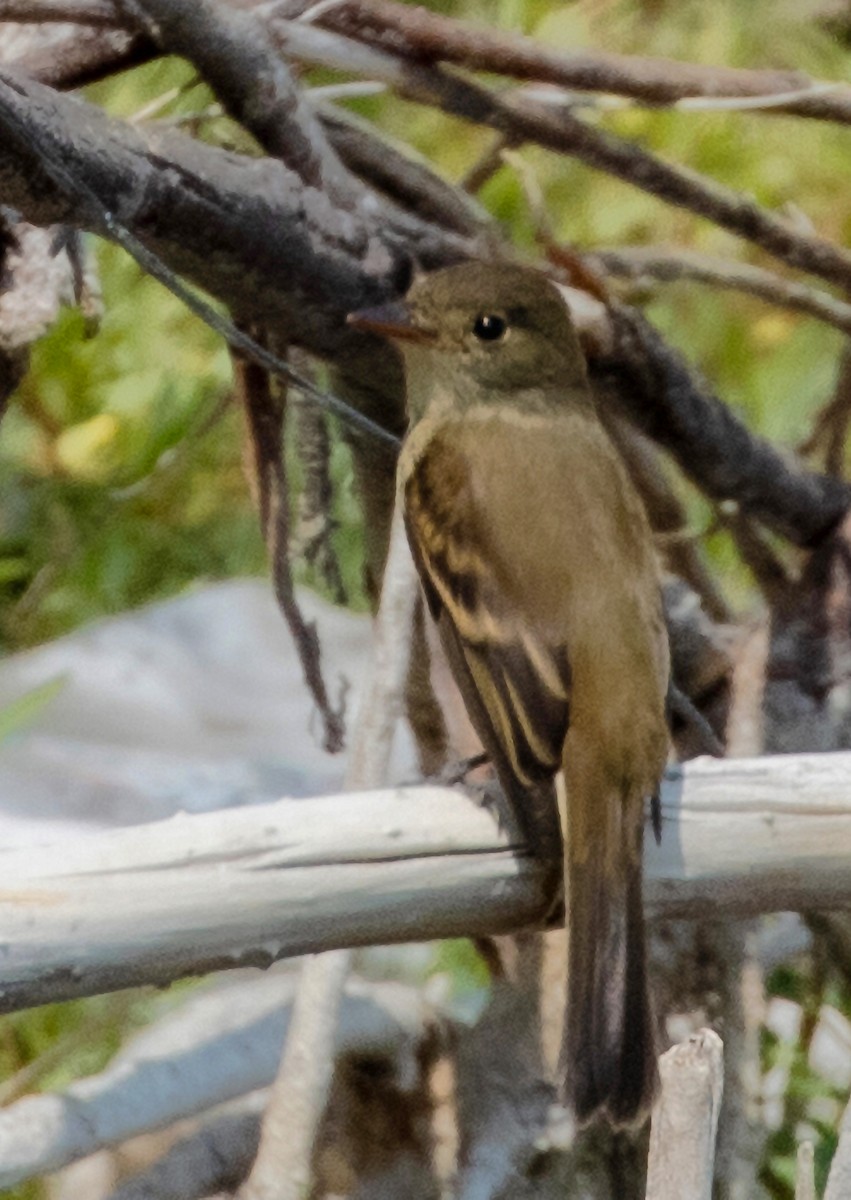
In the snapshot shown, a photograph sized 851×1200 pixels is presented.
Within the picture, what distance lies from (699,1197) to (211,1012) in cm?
145

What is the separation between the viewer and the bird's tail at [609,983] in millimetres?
1878

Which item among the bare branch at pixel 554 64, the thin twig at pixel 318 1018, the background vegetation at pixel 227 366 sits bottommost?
the background vegetation at pixel 227 366

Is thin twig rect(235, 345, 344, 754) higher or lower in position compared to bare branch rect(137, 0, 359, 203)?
lower

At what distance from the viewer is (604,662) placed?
2102 mm

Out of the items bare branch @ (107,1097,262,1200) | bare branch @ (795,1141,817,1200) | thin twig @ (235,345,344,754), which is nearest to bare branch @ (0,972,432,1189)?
bare branch @ (107,1097,262,1200)

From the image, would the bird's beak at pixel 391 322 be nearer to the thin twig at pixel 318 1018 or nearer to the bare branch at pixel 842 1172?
the thin twig at pixel 318 1018

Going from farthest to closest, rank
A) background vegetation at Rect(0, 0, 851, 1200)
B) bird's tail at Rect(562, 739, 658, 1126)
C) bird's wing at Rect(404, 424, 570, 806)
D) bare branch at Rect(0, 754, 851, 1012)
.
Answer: background vegetation at Rect(0, 0, 851, 1200)
bird's wing at Rect(404, 424, 570, 806)
bird's tail at Rect(562, 739, 658, 1126)
bare branch at Rect(0, 754, 851, 1012)

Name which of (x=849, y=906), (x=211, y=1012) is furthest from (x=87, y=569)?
(x=849, y=906)

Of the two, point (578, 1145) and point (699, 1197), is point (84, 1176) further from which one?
point (699, 1197)

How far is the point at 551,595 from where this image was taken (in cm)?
216

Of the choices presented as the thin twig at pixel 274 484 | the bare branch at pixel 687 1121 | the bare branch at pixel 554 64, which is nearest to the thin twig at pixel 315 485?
the thin twig at pixel 274 484

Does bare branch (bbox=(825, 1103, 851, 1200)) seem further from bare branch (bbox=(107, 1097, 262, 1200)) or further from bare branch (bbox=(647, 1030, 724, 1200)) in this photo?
bare branch (bbox=(107, 1097, 262, 1200))

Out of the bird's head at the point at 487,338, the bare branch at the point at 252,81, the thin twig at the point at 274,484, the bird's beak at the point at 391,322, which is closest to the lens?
the bare branch at the point at 252,81

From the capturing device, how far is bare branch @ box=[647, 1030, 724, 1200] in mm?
1459
